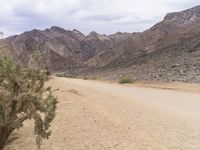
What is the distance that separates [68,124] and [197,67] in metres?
35.1

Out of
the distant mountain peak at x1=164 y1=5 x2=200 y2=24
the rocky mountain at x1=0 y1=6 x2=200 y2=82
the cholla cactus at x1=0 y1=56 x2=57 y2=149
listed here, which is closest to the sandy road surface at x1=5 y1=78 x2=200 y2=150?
the cholla cactus at x1=0 y1=56 x2=57 y2=149

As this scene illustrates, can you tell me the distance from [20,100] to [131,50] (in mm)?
82666

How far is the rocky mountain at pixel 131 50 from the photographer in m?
48.9

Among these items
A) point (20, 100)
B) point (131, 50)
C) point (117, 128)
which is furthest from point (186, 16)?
point (20, 100)

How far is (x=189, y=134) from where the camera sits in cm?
1189

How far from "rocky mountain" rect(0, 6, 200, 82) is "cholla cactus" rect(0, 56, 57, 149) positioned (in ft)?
4.69

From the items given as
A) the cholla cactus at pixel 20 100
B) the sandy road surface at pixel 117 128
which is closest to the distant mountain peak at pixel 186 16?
the sandy road surface at pixel 117 128

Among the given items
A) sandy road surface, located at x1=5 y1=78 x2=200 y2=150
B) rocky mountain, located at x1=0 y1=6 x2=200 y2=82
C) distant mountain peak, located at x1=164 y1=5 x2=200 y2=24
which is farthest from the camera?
distant mountain peak, located at x1=164 y1=5 x2=200 y2=24

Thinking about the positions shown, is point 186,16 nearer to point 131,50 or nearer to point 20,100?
point 131,50

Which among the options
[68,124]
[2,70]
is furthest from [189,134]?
Result: [2,70]

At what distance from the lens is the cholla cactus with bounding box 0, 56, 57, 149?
9.77m

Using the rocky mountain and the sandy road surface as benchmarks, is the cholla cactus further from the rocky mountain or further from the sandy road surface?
the rocky mountain

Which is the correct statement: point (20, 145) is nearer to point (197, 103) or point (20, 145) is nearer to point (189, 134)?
point (189, 134)

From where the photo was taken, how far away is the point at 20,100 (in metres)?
9.76
